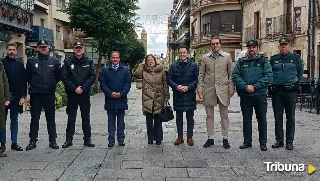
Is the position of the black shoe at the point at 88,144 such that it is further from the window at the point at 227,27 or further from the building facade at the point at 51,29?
the window at the point at 227,27

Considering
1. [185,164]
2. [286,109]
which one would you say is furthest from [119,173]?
[286,109]

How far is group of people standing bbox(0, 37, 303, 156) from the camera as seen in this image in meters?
7.11

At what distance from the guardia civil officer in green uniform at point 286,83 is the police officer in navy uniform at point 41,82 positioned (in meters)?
3.97

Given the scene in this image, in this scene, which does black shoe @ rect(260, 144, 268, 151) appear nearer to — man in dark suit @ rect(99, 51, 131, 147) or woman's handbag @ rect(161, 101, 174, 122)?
woman's handbag @ rect(161, 101, 174, 122)

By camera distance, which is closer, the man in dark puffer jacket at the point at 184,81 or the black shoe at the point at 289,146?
the black shoe at the point at 289,146

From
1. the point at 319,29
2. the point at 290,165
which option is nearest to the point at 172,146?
the point at 290,165

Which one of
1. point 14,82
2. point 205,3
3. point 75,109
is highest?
point 205,3

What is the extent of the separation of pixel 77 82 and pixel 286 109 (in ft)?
12.5

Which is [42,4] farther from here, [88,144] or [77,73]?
[88,144]

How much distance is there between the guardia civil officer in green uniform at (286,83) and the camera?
23.3ft

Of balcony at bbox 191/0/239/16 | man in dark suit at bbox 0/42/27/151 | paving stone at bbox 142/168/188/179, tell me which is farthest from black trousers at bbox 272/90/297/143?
balcony at bbox 191/0/239/16

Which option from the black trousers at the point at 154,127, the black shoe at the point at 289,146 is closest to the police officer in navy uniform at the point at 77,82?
the black trousers at the point at 154,127

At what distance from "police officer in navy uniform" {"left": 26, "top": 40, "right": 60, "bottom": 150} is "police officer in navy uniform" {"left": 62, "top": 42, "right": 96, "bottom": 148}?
8.4 inches

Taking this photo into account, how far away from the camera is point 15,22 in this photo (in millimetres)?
22562
